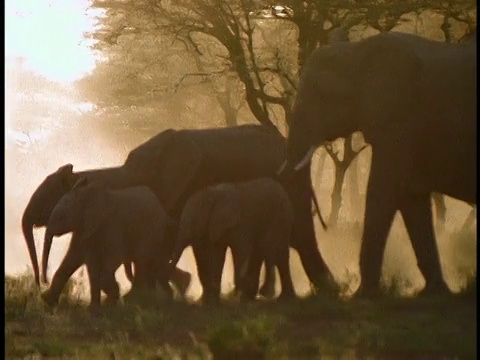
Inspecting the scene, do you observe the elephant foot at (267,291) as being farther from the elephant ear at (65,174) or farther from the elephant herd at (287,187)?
the elephant ear at (65,174)

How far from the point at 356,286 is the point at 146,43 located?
1.44 metres

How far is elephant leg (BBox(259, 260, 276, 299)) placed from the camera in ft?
18.2

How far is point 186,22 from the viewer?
19.0ft

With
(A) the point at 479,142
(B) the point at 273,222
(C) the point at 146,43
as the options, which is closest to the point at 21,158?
(C) the point at 146,43

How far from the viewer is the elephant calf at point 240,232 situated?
554 centimetres

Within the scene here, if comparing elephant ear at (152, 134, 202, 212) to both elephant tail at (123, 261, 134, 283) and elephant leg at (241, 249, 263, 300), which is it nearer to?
elephant tail at (123, 261, 134, 283)

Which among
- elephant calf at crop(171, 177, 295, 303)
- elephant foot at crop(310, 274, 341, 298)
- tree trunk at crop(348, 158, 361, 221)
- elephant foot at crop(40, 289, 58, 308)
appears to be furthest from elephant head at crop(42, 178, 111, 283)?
tree trunk at crop(348, 158, 361, 221)

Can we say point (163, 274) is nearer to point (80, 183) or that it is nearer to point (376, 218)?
point (80, 183)

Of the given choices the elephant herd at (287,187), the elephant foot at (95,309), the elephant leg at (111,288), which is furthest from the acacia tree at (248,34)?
the elephant foot at (95,309)

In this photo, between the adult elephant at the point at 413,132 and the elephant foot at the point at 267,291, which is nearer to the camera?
the adult elephant at the point at 413,132

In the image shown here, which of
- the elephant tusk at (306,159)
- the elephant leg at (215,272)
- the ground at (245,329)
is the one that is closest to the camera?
the ground at (245,329)

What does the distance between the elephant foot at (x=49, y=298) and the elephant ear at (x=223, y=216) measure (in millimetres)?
712

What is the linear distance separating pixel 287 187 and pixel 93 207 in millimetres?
840

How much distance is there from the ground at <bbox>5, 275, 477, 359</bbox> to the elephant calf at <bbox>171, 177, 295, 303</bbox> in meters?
0.15
